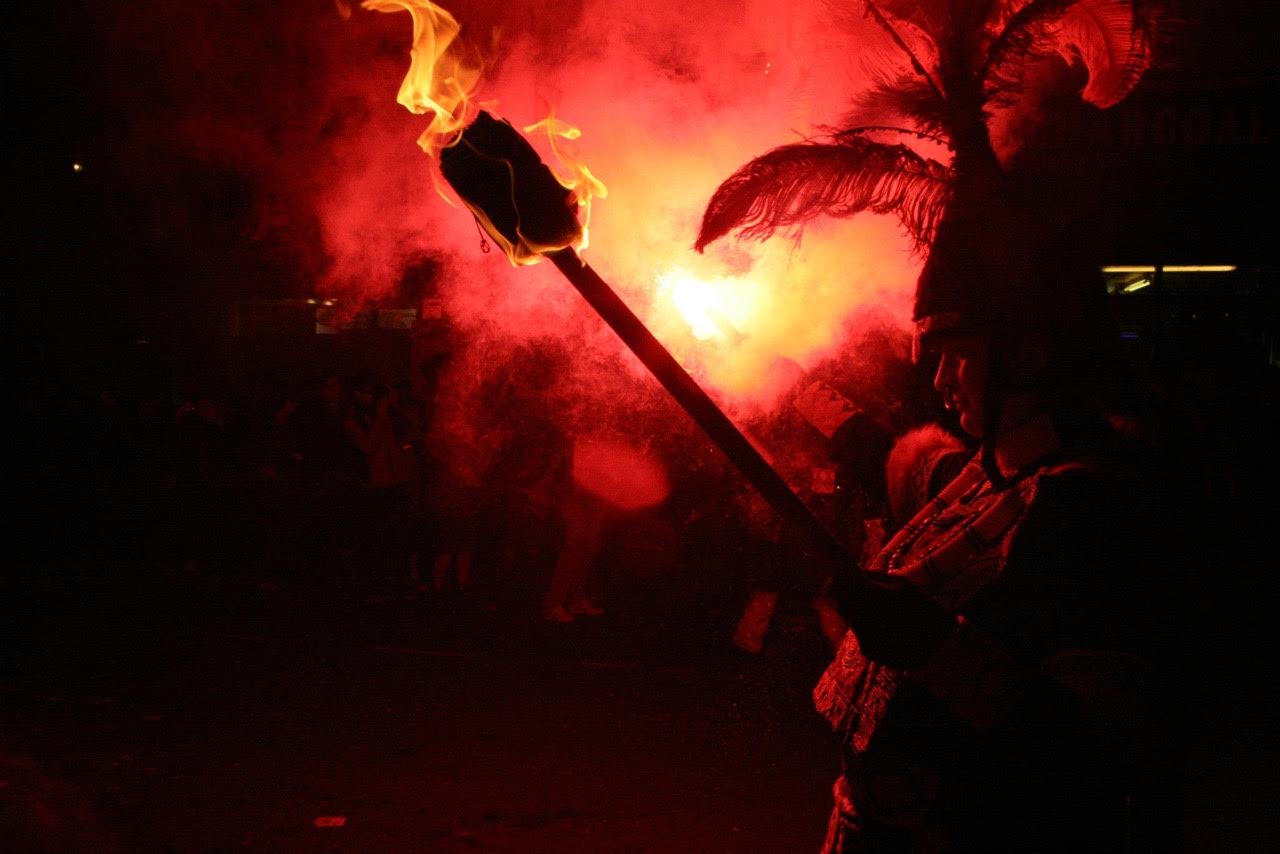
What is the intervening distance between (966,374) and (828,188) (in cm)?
148

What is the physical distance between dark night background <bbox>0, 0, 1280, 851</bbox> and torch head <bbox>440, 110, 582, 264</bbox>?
1.33 m

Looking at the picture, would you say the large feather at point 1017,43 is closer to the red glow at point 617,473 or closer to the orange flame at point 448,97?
the orange flame at point 448,97

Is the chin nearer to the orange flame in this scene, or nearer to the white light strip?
the orange flame

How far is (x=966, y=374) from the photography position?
220 centimetres

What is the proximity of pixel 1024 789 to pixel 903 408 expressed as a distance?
3.65 m

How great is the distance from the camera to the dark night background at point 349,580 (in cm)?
460

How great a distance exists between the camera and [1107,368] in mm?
2131

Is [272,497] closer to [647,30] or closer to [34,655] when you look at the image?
[34,655]

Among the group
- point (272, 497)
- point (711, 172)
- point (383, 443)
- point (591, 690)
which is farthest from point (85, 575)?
point (711, 172)

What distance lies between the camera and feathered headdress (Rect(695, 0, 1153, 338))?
3.13 m

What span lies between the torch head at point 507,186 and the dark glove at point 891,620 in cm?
84

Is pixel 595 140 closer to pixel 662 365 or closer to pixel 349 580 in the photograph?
pixel 662 365

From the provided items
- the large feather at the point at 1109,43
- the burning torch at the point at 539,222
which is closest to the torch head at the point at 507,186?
the burning torch at the point at 539,222

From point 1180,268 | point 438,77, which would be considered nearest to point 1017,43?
point 438,77
